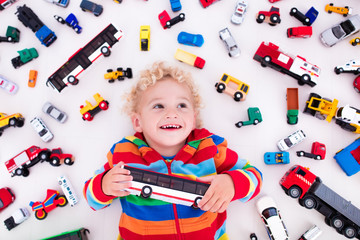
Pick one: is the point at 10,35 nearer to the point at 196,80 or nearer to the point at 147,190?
the point at 196,80

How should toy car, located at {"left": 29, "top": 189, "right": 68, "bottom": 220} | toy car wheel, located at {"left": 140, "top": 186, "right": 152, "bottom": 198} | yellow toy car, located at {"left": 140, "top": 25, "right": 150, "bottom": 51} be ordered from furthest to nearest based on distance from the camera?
yellow toy car, located at {"left": 140, "top": 25, "right": 150, "bottom": 51} → toy car, located at {"left": 29, "top": 189, "right": 68, "bottom": 220} → toy car wheel, located at {"left": 140, "top": 186, "right": 152, "bottom": 198}

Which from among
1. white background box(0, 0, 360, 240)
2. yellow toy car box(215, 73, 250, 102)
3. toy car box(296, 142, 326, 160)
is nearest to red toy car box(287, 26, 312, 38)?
white background box(0, 0, 360, 240)

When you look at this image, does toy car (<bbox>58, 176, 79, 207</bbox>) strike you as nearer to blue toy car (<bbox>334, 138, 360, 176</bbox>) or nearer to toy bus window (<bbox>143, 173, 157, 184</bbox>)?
toy bus window (<bbox>143, 173, 157, 184</bbox>)

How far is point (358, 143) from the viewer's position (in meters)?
1.04

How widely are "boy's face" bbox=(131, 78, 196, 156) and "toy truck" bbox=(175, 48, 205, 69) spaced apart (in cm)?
21

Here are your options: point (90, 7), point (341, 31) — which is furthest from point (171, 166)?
point (341, 31)

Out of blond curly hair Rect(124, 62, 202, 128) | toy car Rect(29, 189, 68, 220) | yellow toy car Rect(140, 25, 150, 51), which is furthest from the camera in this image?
yellow toy car Rect(140, 25, 150, 51)

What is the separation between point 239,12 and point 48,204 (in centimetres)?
103

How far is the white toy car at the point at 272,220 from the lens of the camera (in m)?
0.98

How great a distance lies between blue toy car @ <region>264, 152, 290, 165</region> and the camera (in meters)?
1.03

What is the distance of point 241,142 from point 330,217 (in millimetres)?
404

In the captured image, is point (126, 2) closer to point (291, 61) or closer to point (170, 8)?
point (170, 8)

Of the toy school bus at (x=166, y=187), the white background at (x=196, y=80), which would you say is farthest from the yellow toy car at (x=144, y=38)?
the toy school bus at (x=166, y=187)

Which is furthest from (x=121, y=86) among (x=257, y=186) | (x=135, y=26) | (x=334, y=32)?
(x=334, y=32)
